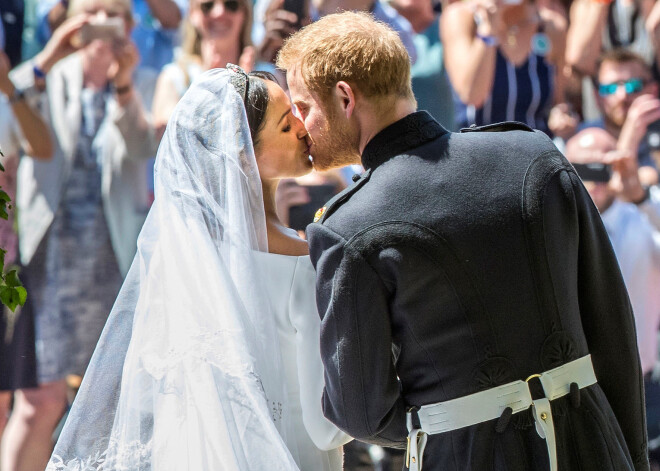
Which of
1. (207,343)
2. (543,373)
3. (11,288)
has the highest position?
(11,288)

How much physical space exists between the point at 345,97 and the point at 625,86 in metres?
3.31

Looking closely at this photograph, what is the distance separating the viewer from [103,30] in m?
4.21

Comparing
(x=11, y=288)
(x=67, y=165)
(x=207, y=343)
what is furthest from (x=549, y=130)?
(x=11, y=288)

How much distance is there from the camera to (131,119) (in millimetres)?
4203

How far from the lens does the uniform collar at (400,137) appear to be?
5.16 feet

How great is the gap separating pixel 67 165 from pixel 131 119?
40 centimetres

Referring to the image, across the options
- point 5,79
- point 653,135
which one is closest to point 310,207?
point 5,79

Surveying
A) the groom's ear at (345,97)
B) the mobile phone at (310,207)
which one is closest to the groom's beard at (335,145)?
the groom's ear at (345,97)

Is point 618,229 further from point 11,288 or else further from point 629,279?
point 11,288

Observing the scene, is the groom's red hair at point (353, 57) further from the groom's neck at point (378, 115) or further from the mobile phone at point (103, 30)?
the mobile phone at point (103, 30)

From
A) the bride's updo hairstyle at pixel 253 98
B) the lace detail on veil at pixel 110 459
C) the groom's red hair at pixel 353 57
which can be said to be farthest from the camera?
the bride's updo hairstyle at pixel 253 98

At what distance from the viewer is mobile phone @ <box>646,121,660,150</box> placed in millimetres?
4438

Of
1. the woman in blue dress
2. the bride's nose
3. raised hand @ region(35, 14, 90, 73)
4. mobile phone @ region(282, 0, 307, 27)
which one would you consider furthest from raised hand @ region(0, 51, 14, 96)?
the bride's nose

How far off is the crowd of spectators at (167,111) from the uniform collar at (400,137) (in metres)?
2.50
